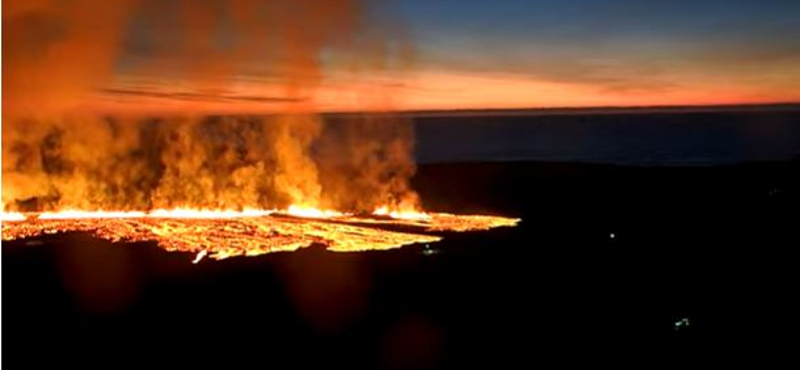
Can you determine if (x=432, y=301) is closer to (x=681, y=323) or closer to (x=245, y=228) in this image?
(x=681, y=323)

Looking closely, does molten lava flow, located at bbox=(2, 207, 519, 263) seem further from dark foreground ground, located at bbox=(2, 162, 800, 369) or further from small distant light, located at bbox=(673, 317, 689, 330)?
small distant light, located at bbox=(673, 317, 689, 330)

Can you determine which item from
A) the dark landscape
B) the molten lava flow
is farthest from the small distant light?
the molten lava flow

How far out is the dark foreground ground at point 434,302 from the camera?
13.2m

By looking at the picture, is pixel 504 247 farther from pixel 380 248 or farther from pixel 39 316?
pixel 39 316

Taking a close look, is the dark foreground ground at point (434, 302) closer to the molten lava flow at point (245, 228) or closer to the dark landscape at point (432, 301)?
the dark landscape at point (432, 301)

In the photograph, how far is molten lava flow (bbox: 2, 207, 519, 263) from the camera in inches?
861

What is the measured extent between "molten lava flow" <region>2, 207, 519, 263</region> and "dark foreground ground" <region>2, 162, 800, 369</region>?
0.99 meters

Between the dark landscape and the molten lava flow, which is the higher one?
the molten lava flow

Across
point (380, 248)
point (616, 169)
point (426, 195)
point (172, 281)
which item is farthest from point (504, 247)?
point (616, 169)

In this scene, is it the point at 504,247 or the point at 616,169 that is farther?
the point at 616,169

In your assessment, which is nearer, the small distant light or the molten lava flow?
the small distant light

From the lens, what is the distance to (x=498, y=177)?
142 ft

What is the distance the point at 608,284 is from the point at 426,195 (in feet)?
62.0

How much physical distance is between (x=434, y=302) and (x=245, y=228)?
32.7 feet
